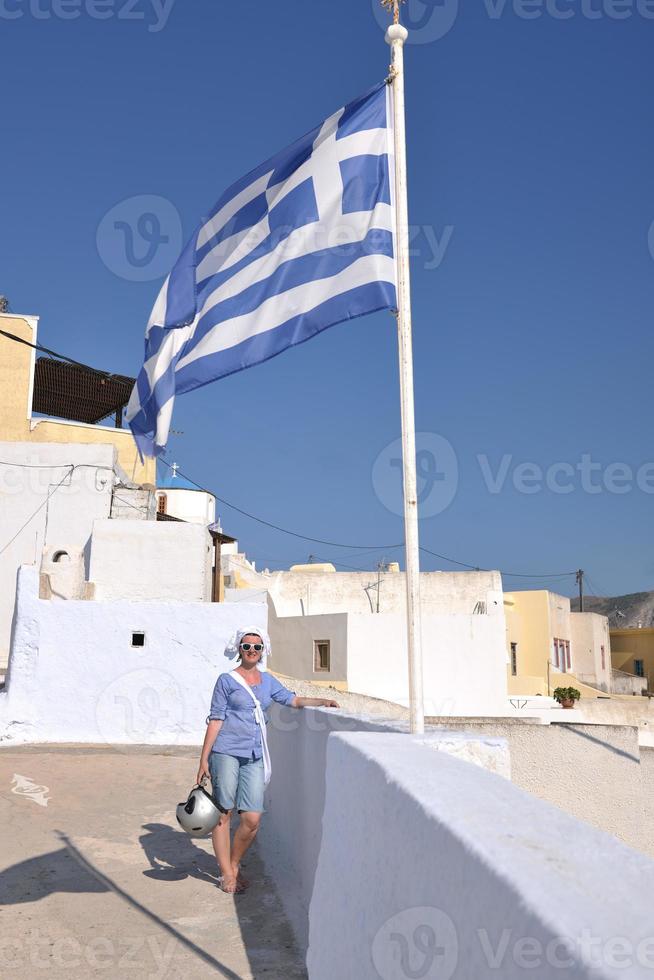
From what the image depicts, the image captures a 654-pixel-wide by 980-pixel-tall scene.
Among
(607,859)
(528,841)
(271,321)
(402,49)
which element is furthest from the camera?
(271,321)

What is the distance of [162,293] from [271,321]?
1.35m

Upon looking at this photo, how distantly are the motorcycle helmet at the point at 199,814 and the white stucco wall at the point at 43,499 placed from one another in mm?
16191

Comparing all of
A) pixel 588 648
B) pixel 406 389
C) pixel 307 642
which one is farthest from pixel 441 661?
pixel 406 389

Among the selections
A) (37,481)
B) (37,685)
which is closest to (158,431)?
(37,685)

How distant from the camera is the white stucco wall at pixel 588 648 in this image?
143ft

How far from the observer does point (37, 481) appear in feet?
69.4

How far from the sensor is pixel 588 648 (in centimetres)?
4372

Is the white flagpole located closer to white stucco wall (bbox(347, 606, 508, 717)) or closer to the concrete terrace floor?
the concrete terrace floor

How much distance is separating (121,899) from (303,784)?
122 centimetres

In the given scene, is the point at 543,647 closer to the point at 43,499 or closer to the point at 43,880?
the point at 43,499

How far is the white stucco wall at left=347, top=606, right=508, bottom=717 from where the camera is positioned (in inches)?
1076

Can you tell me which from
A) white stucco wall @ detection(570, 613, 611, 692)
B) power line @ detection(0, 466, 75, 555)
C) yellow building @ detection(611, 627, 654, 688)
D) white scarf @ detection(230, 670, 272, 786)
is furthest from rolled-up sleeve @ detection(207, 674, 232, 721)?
yellow building @ detection(611, 627, 654, 688)

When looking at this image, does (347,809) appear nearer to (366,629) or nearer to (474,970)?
(474,970)

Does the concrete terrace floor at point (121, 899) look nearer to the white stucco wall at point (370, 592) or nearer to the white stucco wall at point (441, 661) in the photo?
the white stucco wall at point (441, 661)
